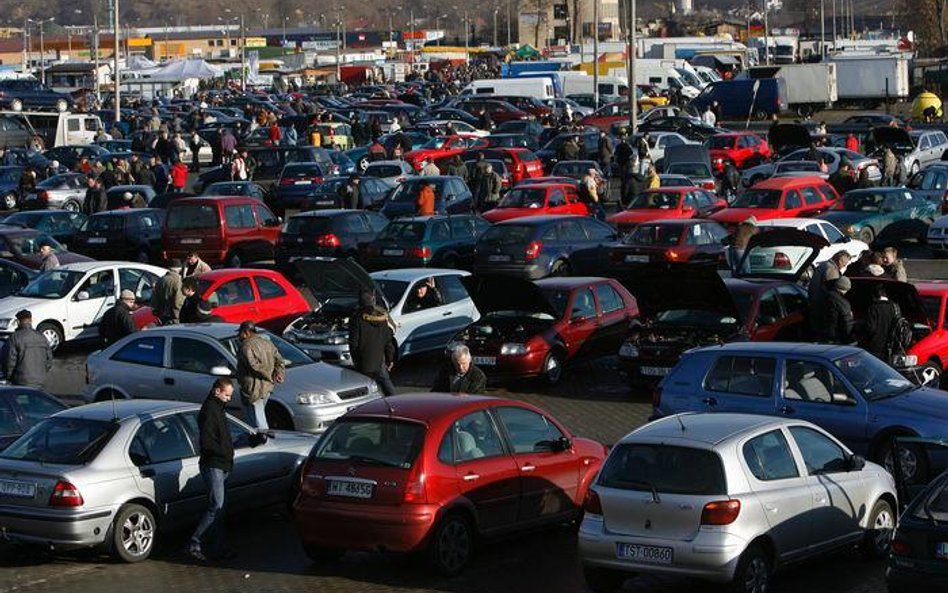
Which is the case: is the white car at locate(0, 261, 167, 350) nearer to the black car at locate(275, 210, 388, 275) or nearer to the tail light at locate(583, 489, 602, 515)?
the black car at locate(275, 210, 388, 275)

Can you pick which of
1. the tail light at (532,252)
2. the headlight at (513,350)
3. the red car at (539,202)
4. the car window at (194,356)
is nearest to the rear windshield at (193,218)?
the red car at (539,202)

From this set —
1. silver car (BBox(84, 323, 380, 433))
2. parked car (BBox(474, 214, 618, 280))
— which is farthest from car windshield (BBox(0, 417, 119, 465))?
parked car (BBox(474, 214, 618, 280))

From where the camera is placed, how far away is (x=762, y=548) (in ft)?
39.7

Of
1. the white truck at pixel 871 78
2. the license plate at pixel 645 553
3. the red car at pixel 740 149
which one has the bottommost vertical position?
the license plate at pixel 645 553

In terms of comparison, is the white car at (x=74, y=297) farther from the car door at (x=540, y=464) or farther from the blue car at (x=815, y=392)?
the car door at (x=540, y=464)

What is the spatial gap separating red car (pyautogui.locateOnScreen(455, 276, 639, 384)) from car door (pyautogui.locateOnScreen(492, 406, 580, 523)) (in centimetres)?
678

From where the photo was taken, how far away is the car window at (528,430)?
45.8 ft

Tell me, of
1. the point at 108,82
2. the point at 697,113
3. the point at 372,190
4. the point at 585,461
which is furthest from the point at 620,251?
the point at 108,82

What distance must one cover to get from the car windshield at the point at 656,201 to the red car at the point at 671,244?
396 centimetres

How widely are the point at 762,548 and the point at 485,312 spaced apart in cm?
984

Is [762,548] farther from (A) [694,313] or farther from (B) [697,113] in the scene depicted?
(B) [697,113]

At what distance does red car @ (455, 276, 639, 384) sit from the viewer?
69.6 feet

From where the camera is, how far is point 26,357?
19812 millimetres

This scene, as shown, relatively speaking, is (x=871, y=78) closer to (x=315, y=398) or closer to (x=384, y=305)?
(x=384, y=305)
